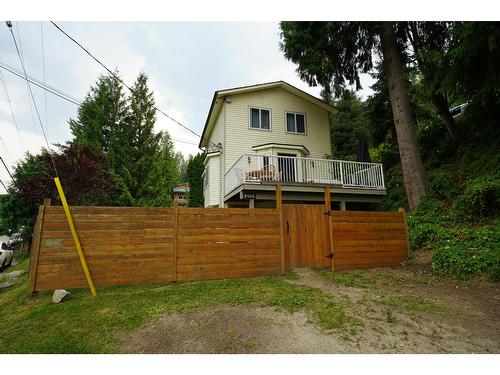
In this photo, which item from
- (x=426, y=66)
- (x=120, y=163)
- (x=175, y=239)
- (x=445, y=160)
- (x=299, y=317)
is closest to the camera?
(x=299, y=317)

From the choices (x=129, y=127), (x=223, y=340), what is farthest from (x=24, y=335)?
(x=129, y=127)

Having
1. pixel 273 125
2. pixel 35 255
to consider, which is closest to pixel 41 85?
pixel 35 255

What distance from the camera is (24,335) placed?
3.07 m

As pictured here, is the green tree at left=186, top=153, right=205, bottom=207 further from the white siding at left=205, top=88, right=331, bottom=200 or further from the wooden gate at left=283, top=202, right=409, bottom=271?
the wooden gate at left=283, top=202, right=409, bottom=271

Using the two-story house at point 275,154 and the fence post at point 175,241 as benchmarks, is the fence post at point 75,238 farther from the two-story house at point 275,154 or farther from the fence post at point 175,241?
the two-story house at point 275,154

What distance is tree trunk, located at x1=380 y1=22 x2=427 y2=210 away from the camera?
356 inches

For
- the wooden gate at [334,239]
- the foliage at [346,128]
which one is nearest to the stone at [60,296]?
the wooden gate at [334,239]

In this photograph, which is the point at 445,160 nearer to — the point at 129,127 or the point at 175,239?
the point at 175,239

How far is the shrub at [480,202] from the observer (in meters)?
6.50

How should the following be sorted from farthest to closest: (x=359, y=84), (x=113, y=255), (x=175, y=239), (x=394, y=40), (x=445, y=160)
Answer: (x=359, y=84) → (x=445, y=160) → (x=394, y=40) → (x=175, y=239) → (x=113, y=255)

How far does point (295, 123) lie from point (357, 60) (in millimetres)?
4169

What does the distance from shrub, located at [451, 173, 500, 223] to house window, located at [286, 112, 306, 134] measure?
831 centimetres

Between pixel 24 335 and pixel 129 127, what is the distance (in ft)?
62.8

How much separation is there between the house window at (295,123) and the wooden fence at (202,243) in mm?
7886
